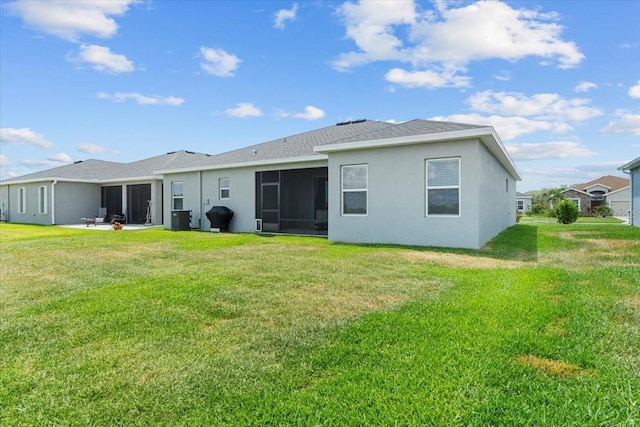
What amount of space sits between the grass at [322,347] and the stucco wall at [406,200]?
134 inches

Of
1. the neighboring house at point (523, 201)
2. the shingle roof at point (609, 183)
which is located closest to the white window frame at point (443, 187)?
the shingle roof at point (609, 183)

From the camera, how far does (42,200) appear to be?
24766 millimetres

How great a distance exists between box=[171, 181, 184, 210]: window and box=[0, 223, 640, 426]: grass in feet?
40.5

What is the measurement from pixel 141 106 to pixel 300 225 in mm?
9385

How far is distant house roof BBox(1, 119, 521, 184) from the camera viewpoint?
422 inches

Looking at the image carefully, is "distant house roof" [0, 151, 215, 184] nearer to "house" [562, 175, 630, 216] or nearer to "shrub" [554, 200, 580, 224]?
"shrub" [554, 200, 580, 224]

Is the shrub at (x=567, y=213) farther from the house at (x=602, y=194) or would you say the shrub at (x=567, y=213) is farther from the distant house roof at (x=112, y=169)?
the distant house roof at (x=112, y=169)

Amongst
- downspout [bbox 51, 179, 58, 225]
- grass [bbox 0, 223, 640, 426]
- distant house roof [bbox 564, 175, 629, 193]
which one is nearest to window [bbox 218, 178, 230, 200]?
grass [bbox 0, 223, 640, 426]

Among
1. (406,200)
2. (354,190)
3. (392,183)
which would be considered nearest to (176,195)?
(354,190)

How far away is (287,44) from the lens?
47.6 ft

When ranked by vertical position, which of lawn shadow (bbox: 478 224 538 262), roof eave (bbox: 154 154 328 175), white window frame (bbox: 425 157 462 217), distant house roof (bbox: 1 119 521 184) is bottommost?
lawn shadow (bbox: 478 224 538 262)

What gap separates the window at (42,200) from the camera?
24444 millimetres

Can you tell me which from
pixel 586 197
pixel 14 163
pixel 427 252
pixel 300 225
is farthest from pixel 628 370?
pixel 586 197

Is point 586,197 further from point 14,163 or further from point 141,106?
point 14,163
